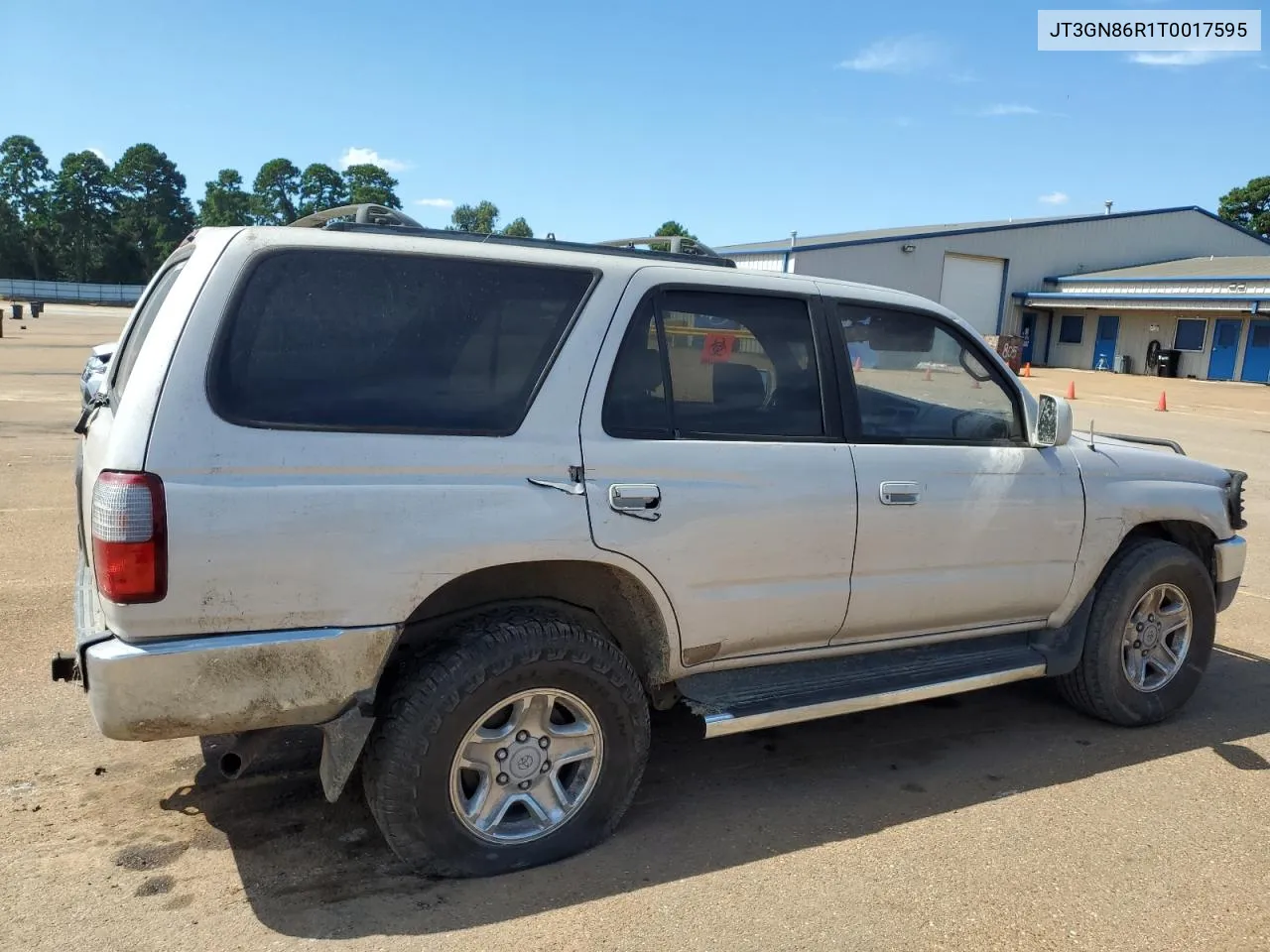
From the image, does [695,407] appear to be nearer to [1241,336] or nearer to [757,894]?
[757,894]

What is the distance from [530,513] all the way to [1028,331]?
144 ft

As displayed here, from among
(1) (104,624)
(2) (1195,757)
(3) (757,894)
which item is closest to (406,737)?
(1) (104,624)

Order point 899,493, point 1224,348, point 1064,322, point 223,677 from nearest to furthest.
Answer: point 223,677 < point 899,493 < point 1224,348 < point 1064,322

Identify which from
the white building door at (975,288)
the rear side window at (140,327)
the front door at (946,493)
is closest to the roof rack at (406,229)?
the rear side window at (140,327)

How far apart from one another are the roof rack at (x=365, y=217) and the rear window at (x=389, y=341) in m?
0.47

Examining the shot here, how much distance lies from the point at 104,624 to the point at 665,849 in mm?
1914

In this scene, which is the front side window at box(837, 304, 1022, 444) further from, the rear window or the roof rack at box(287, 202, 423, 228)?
the roof rack at box(287, 202, 423, 228)

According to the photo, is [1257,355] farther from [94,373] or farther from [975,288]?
[94,373]

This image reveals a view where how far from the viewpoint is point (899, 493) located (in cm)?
363

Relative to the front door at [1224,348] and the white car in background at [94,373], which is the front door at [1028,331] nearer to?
the front door at [1224,348]

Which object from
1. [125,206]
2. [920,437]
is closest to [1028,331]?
[920,437]

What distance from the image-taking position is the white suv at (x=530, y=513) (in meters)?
2.62

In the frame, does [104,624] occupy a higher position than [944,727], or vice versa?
[104,624]

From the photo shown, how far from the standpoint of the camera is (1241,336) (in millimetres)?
34594
